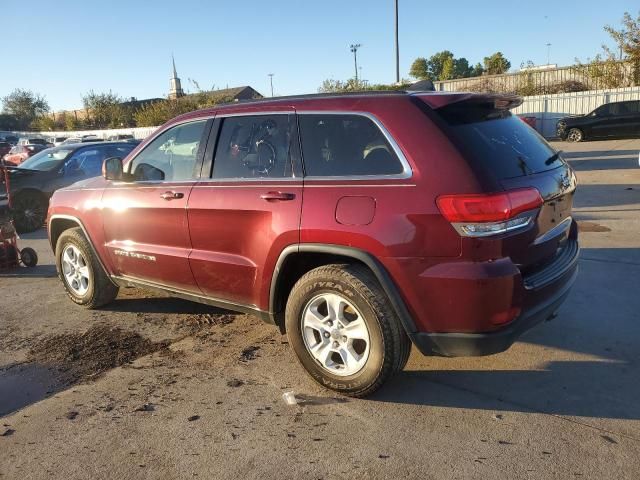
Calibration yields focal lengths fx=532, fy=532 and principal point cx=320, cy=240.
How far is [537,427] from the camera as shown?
Answer: 292 centimetres

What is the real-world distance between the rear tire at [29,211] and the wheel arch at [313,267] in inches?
307

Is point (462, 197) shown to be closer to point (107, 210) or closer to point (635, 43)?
point (107, 210)

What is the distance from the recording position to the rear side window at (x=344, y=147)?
3.09 m

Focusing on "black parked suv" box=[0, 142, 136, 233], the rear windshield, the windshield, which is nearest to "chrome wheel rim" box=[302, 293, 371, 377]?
the rear windshield

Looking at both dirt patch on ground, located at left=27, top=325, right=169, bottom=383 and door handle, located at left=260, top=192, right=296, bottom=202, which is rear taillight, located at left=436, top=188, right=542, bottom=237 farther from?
dirt patch on ground, located at left=27, top=325, right=169, bottom=383

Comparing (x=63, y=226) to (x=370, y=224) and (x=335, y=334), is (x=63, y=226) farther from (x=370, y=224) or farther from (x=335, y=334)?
(x=370, y=224)

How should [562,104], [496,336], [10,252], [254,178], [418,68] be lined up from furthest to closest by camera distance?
1. [418,68]
2. [562,104]
3. [10,252]
4. [254,178]
5. [496,336]

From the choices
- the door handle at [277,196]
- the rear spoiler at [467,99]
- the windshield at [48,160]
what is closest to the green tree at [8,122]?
the windshield at [48,160]

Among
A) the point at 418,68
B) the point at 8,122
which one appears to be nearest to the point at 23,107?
the point at 8,122

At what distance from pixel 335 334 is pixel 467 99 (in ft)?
5.34

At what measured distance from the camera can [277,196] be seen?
3389 mm

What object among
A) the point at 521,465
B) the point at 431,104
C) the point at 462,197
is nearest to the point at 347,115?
the point at 431,104

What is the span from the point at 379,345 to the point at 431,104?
4.67 feet

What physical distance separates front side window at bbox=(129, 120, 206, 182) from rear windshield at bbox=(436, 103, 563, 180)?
199 cm
